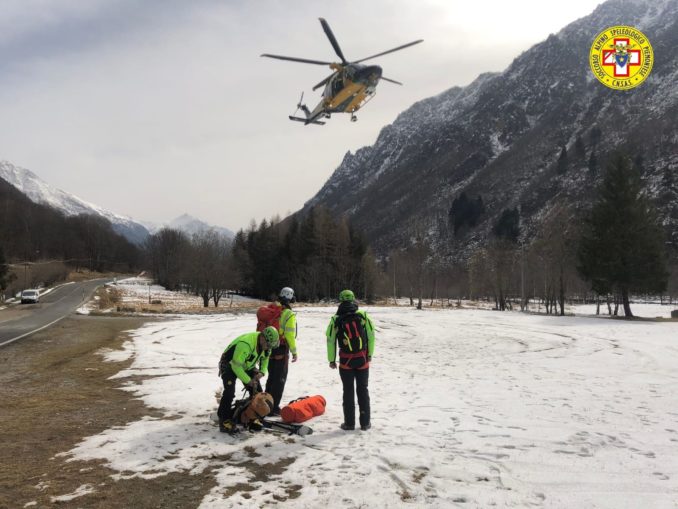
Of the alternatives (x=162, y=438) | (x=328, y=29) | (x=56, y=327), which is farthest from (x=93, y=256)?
(x=162, y=438)

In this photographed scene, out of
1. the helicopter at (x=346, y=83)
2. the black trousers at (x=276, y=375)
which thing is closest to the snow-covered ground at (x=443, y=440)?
the black trousers at (x=276, y=375)

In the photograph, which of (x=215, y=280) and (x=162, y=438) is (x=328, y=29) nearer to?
(x=162, y=438)

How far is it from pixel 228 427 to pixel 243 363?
1.07 m

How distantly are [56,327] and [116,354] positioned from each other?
14.5m

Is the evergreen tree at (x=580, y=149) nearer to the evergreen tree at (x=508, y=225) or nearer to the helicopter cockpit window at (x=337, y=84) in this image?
the evergreen tree at (x=508, y=225)

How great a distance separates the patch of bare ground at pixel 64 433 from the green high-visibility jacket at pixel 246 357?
1.60 meters

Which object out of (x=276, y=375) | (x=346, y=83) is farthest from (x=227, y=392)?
(x=346, y=83)

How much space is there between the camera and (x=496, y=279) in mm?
58250

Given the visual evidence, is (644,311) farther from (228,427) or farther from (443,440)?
Answer: (228,427)

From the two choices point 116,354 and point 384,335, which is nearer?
point 116,354

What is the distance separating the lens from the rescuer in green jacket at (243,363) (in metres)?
6.98

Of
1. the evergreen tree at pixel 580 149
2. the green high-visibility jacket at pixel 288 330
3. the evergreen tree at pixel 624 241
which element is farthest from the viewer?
the evergreen tree at pixel 580 149

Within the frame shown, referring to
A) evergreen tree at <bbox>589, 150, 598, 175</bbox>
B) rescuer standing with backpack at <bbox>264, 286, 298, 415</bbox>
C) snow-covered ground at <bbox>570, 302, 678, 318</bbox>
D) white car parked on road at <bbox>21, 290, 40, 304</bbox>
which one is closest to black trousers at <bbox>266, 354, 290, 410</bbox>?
rescuer standing with backpack at <bbox>264, 286, 298, 415</bbox>

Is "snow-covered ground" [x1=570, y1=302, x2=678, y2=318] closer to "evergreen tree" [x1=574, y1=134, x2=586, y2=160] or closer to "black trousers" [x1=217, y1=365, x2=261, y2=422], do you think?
"black trousers" [x1=217, y1=365, x2=261, y2=422]
